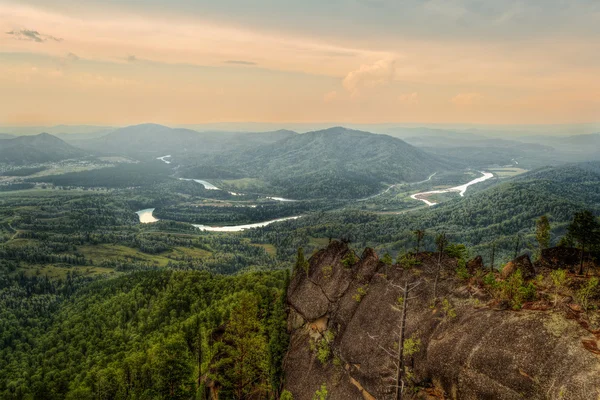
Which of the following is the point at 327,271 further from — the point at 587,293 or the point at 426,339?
the point at 587,293

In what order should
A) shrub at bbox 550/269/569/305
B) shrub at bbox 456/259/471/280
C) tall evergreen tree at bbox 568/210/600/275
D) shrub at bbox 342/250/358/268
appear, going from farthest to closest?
shrub at bbox 342/250/358/268 < tall evergreen tree at bbox 568/210/600/275 < shrub at bbox 456/259/471/280 < shrub at bbox 550/269/569/305

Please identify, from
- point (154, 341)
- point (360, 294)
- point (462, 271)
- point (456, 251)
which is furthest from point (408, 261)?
point (154, 341)

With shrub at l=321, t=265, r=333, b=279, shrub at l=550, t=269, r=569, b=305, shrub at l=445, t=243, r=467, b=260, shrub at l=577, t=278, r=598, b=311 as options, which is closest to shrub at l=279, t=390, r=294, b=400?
shrub at l=321, t=265, r=333, b=279

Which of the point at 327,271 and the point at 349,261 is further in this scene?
the point at 327,271

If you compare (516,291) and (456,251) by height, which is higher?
(456,251)

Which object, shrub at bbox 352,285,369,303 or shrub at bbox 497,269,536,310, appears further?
shrub at bbox 352,285,369,303

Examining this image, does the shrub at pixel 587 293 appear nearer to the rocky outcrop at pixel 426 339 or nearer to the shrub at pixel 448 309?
the rocky outcrop at pixel 426 339

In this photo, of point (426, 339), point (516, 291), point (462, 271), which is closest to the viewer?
point (516, 291)

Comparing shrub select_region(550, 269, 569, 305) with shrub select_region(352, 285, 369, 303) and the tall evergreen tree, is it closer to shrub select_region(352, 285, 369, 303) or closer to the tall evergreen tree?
the tall evergreen tree

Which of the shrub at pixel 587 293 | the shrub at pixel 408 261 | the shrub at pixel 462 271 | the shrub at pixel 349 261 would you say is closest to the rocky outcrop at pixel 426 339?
the shrub at pixel 349 261

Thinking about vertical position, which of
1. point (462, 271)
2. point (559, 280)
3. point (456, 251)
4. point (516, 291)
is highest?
point (559, 280)
